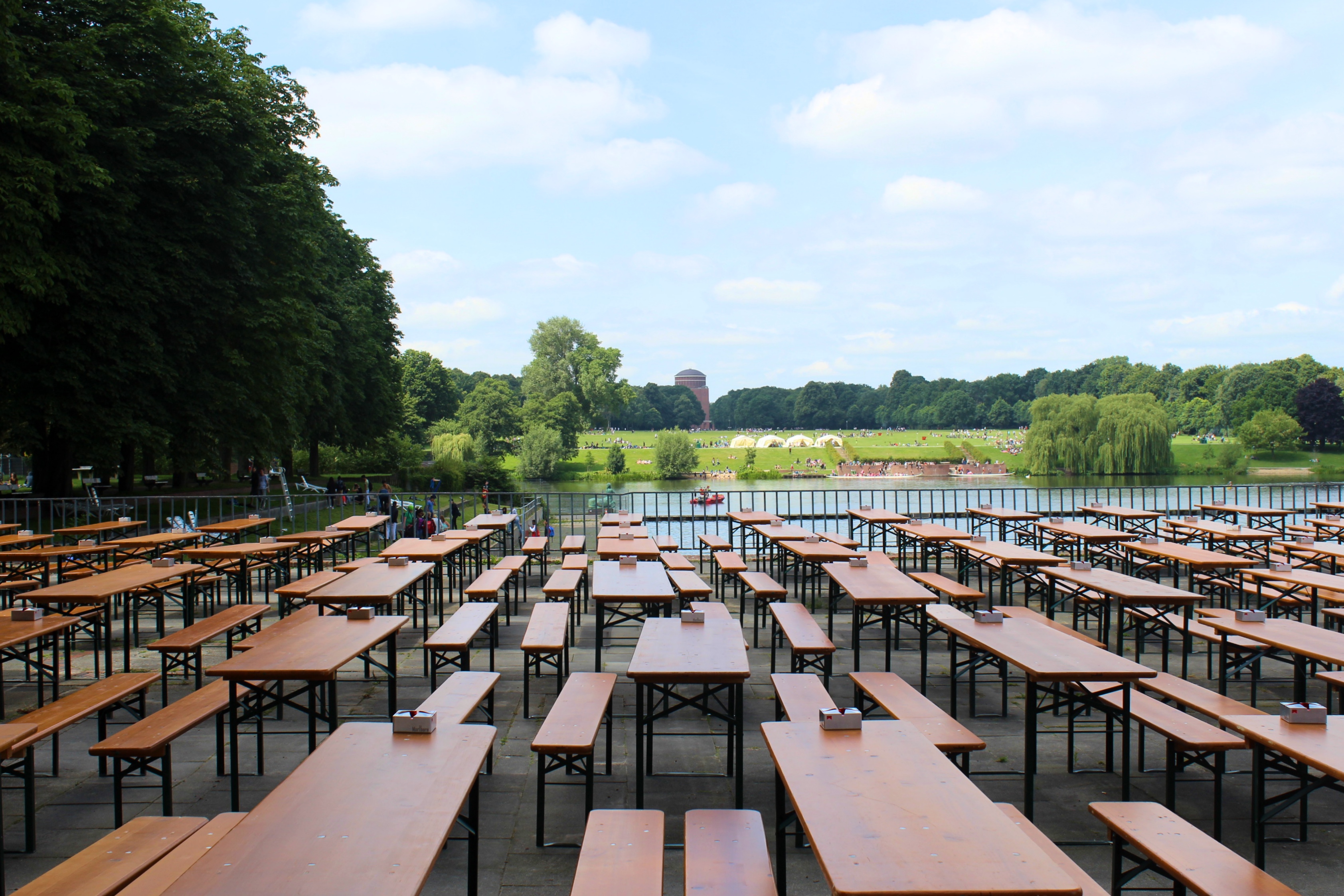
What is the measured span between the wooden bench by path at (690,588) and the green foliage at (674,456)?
53100 millimetres

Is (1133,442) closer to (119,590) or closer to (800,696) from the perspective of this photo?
(800,696)

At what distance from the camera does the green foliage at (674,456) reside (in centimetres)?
6116

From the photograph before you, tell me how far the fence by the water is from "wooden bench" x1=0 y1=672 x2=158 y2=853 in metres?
6.81

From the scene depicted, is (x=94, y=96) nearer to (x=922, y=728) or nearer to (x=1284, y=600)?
(x=922, y=728)

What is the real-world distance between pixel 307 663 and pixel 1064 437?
146 feet

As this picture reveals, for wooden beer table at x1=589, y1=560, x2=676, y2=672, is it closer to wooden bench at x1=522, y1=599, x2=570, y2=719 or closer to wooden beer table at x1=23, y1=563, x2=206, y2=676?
wooden bench at x1=522, y1=599, x2=570, y2=719

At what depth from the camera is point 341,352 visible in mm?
27938

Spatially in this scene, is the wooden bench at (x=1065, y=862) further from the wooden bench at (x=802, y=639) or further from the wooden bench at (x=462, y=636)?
the wooden bench at (x=462, y=636)

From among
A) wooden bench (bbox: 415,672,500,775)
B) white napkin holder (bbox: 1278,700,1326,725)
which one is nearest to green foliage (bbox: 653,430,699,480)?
wooden bench (bbox: 415,672,500,775)

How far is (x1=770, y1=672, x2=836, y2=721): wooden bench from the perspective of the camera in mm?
4359

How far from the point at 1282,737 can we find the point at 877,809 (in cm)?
206

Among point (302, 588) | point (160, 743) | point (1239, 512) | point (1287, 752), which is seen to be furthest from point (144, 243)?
point (1239, 512)

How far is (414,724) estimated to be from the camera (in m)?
3.33

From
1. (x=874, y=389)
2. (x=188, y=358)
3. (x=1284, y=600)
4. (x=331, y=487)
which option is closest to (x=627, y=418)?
(x=874, y=389)
